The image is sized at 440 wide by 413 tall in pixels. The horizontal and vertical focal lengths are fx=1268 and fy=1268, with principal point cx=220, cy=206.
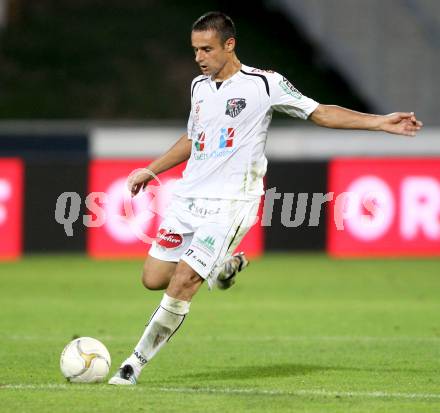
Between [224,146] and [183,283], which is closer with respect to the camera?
[183,283]

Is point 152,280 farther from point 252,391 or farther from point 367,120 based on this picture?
point 367,120

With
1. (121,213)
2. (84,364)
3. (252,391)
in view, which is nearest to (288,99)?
(252,391)

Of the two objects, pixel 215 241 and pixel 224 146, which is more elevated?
pixel 224 146

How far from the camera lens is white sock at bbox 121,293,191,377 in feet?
25.4

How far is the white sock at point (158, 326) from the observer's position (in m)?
7.75

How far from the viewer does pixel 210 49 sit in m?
7.88

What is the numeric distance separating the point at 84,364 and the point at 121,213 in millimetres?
9616

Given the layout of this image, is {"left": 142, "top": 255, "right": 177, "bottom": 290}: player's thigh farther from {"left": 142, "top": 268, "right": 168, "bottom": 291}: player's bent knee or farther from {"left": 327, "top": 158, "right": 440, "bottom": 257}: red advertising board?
{"left": 327, "top": 158, "right": 440, "bottom": 257}: red advertising board

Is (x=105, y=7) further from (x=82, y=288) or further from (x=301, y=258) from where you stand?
(x=82, y=288)

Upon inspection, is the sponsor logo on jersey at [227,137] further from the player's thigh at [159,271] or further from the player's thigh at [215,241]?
the player's thigh at [159,271]

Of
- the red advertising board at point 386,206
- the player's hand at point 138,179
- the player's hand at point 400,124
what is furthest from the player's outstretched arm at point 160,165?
the red advertising board at point 386,206

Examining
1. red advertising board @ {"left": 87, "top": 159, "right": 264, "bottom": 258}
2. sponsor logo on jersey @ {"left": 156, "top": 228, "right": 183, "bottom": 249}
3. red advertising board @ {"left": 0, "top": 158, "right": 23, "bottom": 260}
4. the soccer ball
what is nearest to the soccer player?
sponsor logo on jersey @ {"left": 156, "top": 228, "right": 183, "bottom": 249}

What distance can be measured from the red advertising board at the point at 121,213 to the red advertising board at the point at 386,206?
51.5 inches

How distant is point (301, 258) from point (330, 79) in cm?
1047
